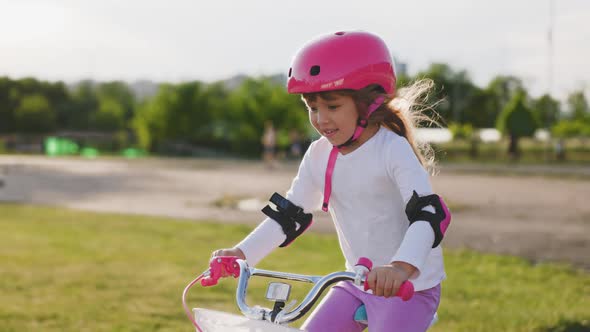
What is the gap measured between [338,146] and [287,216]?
0.37 meters

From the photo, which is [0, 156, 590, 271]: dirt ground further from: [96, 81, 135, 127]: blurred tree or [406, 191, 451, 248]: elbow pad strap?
[96, 81, 135, 127]: blurred tree

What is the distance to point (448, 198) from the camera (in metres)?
15.9

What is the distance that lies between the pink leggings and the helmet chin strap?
0.37 metres

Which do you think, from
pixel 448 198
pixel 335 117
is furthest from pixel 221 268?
pixel 448 198

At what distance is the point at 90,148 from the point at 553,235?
4900 cm

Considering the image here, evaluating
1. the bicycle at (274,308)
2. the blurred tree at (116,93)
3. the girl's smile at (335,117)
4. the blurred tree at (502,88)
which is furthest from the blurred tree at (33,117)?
the bicycle at (274,308)

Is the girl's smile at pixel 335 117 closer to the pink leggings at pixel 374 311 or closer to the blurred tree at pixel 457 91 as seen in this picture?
the pink leggings at pixel 374 311

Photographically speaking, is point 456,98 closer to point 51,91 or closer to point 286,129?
point 286,129

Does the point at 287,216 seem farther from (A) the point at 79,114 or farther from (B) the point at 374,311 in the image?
(A) the point at 79,114

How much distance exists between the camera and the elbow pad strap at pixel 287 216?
9.74 feet

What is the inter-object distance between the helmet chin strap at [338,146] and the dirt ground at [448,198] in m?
6.43

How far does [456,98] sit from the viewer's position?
86750 millimetres

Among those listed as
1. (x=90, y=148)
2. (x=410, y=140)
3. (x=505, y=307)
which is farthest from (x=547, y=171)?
(x=90, y=148)

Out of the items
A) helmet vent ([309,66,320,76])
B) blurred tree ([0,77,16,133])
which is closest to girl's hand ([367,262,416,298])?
helmet vent ([309,66,320,76])
